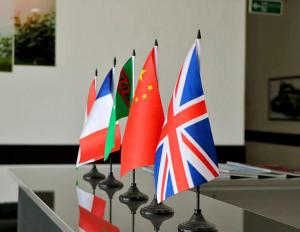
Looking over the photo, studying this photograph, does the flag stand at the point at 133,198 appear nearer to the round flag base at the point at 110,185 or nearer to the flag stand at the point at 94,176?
the round flag base at the point at 110,185

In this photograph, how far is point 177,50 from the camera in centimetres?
549

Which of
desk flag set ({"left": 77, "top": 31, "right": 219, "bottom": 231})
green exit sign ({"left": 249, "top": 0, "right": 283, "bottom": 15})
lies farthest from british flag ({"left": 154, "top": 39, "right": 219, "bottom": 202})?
green exit sign ({"left": 249, "top": 0, "right": 283, "bottom": 15})

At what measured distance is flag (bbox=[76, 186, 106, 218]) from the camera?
192cm

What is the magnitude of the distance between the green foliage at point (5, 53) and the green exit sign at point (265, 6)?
2.82m

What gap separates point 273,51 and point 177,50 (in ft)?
14.1

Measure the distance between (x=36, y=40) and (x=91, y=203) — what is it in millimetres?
3290

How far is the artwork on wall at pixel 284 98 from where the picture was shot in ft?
28.5

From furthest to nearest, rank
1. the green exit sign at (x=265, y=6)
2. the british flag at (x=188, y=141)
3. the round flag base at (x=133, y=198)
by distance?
the green exit sign at (x=265, y=6) < the round flag base at (x=133, y=198) < the british flag at (x=188, y=141)

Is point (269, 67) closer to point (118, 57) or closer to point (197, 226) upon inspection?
point (118, 57)

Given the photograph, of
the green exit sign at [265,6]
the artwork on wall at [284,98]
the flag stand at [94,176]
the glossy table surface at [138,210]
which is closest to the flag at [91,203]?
the glossy table surface at [138,210]

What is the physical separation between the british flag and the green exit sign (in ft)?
16.7

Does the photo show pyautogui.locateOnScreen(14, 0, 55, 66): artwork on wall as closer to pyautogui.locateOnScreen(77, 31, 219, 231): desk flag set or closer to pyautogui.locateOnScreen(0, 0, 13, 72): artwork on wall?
pyautogui.locateOnScreen(0, 0, 13, 72): artwork on wall

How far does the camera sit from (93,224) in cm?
170

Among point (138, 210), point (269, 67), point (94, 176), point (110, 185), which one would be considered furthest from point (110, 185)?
point (269, 67)
